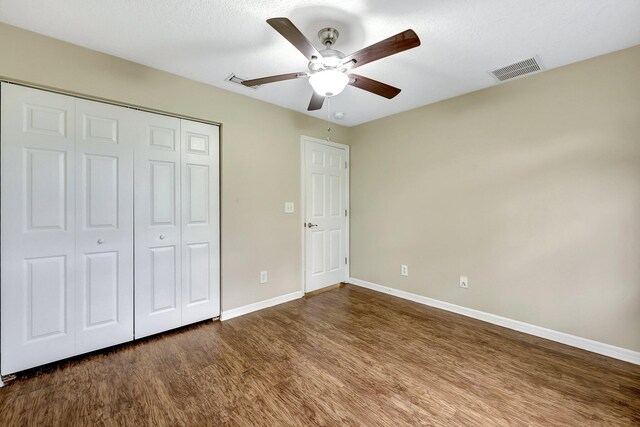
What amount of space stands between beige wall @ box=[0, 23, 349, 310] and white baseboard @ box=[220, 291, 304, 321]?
0.18ft

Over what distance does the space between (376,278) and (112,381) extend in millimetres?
2972

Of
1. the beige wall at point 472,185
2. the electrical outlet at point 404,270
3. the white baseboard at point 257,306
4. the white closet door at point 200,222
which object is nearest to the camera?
the beige wall at point 472,185

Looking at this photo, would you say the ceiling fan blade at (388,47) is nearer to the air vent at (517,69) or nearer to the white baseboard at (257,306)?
the air vent at (517,69)

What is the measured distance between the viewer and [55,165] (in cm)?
200

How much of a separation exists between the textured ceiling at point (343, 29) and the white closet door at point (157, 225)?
63 centimetres

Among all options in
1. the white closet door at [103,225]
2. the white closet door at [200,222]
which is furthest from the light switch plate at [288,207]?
the white closet door at [103,225]

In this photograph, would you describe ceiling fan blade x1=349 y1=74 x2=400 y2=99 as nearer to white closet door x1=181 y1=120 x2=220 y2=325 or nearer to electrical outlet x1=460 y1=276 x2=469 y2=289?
white closet door x1=181 y1=120 x2=220 y2=325

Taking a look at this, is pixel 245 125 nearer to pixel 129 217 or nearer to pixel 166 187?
pixel 166 187

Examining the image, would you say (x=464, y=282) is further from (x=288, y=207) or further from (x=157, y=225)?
(x=157, y=225)

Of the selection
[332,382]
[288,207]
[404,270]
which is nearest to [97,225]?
[288,207]

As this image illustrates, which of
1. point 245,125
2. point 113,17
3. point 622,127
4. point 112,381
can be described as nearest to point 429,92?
point 622,127

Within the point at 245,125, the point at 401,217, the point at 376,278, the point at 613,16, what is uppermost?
the point at 613,16

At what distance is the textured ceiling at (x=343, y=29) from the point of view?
1.65m

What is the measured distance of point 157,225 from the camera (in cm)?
246
